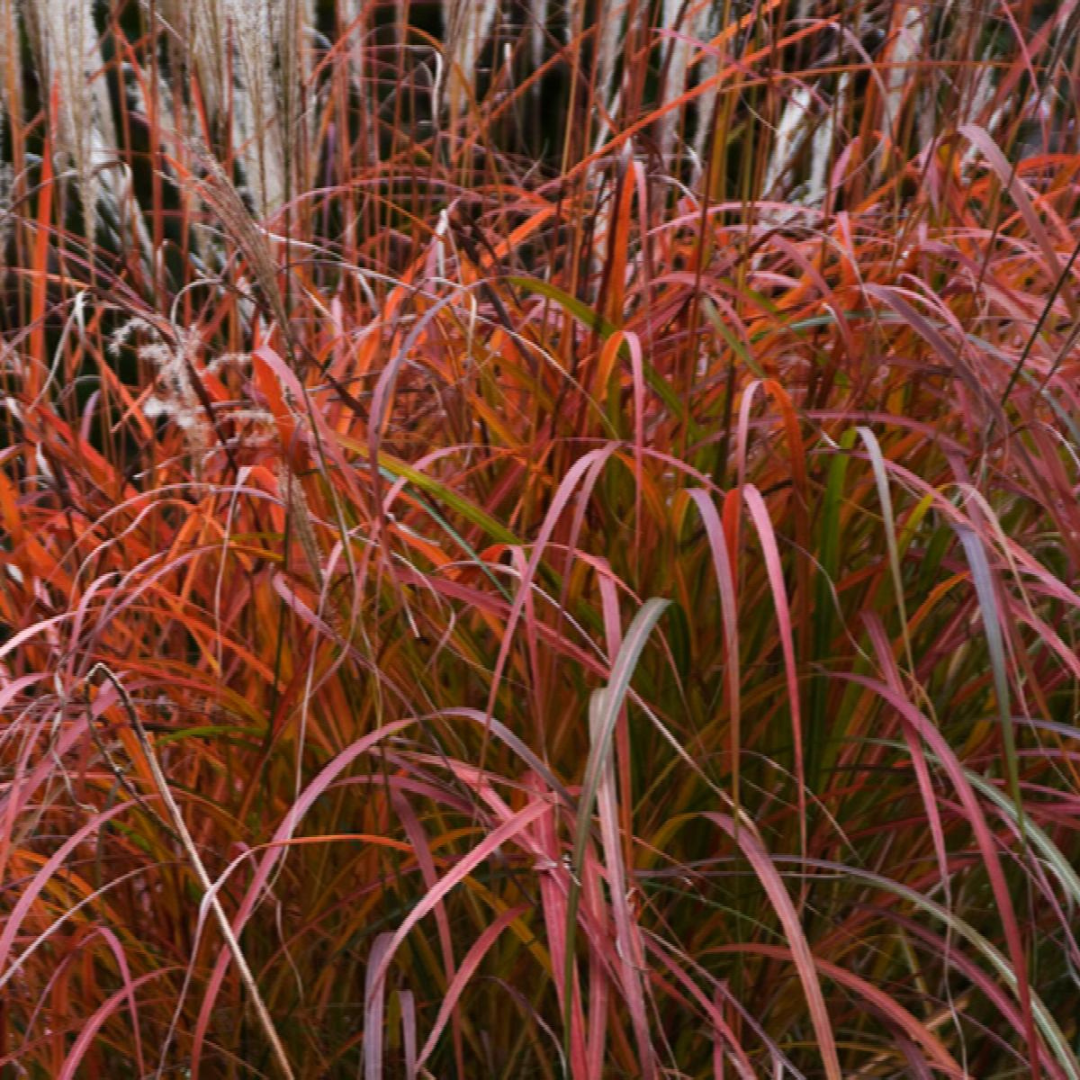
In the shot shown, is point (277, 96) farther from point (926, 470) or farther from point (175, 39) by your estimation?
point (926, 470)

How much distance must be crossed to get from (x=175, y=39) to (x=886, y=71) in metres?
0.76

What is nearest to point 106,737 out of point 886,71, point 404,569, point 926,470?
point 404,569

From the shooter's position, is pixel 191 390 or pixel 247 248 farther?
pixel 191 390

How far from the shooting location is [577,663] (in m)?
1.29

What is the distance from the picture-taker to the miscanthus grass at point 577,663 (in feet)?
3.72

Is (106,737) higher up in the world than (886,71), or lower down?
lower down

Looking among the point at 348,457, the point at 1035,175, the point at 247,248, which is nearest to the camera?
the point at 247,248

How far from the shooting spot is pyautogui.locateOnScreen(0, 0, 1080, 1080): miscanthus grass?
113cm

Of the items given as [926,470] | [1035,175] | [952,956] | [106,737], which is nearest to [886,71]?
[1035,175]

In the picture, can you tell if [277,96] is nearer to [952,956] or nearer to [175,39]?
[175,39]

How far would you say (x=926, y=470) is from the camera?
4.67ft

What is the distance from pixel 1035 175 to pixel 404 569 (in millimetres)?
1071

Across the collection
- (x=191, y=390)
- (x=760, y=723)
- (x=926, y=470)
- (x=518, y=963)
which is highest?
(x=191, y=390)

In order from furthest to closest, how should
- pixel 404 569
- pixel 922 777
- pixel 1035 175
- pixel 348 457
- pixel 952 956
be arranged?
pixel 1035 175, pixel 348 457, pixel 404 569, pixel 952 956, pixel 922 777
